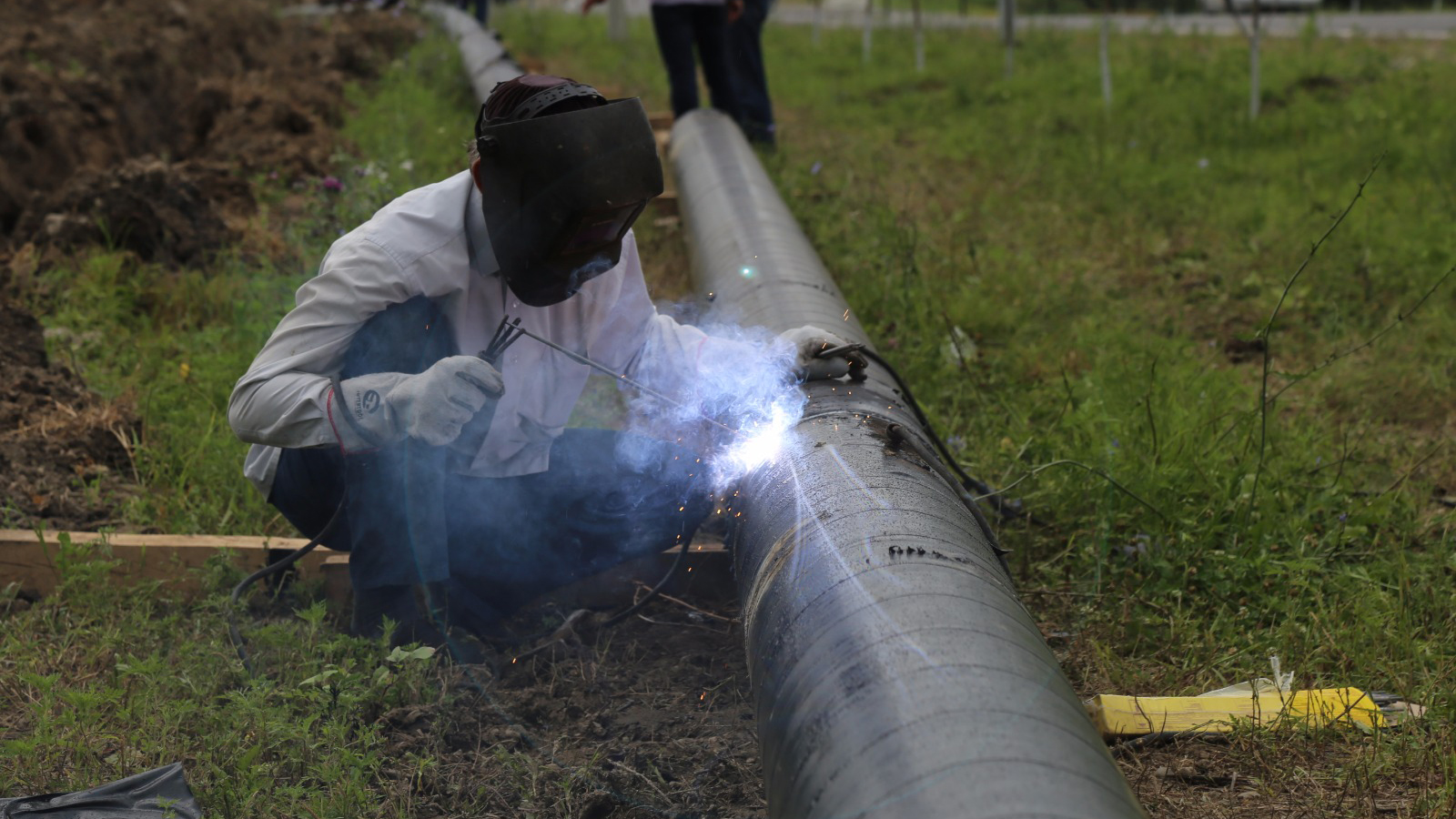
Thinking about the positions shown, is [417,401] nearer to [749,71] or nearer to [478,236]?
[478,236]

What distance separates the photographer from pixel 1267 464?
341 centimetres

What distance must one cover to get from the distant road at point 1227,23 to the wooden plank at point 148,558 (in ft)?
32.8

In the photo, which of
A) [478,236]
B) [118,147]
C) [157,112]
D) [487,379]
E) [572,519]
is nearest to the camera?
[487,379]

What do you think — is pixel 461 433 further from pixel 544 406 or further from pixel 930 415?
pixel 930 415

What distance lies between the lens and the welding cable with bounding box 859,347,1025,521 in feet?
9.00

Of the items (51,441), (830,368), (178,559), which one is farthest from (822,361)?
(51,441)

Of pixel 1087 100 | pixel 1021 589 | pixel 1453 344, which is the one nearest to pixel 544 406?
pixel 1021 589

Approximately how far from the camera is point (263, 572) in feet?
9.50

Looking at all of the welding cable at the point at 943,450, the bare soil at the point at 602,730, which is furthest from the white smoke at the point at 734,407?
the bare soil at the point at 602,730

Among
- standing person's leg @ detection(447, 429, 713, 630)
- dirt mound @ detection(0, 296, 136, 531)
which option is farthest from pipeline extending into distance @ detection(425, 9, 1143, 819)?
dirt mound @ detection(0, 296, 136, 531)

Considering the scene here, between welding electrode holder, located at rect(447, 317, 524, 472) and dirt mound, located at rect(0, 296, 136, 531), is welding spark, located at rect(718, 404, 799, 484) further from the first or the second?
dirt mound, located at rect(0, 296, 136, 531)

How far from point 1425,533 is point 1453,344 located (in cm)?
146

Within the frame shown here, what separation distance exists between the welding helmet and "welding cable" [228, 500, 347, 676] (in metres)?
0.78

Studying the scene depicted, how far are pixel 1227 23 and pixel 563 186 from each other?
1311 cm
